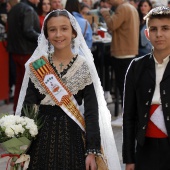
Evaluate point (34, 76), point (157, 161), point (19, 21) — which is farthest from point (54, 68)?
point (19, 21)

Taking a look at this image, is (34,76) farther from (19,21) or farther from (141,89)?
(19,21)

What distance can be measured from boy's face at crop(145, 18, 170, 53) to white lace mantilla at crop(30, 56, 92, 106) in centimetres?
62

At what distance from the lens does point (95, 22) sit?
29.9 feet

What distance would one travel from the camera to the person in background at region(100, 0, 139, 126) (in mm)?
7770

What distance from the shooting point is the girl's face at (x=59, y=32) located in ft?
11.6

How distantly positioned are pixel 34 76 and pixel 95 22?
18.1 ft

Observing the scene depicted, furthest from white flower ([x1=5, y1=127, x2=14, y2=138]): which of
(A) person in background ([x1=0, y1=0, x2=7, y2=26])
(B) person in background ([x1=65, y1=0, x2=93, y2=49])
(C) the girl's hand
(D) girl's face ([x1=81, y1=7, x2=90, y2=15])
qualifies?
(A) person in background ([x1=0, y1=0, x2=7, y2=26])

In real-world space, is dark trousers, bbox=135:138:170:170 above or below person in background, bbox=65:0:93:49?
above

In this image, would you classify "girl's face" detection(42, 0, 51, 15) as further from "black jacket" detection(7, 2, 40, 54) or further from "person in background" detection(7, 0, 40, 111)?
"black jacket" detection(7, 2, 40, 54)

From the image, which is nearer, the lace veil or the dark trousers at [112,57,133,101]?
the lace veil

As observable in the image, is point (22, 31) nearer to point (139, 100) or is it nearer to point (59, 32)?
point (59, 32)

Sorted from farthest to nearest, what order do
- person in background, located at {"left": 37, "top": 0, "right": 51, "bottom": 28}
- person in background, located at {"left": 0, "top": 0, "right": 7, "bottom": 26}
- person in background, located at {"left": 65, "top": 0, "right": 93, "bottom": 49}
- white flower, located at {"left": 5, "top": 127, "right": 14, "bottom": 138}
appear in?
person in background, located at {"left": 0, "top": 0, "right": 7, "bottom": 26} → person in background, located at {"left": 37, "top": 0, "right": 51, "bottom": 28} → person in background, located at {"left": 65, "top": 0, "right": 93, "bottom": 49} → white flower, located at {"left": 5, "top": 127, "right": 14, "bottom": 138}

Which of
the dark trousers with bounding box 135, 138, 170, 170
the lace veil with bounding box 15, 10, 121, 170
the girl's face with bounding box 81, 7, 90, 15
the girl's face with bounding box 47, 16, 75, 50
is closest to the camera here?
the dark trousers with bounding box 135, 138, 170, 170

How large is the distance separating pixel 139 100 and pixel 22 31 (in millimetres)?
4896
